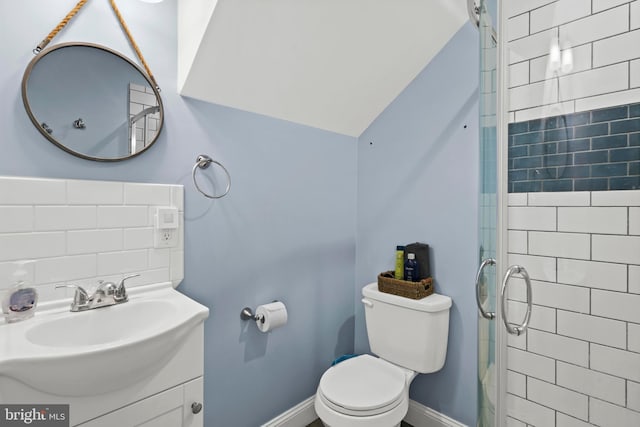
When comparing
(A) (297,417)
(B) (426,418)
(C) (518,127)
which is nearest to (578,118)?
(C) (518,127)

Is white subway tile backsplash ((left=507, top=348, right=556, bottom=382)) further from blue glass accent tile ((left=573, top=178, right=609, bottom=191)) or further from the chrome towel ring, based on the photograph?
the chrome towel ring

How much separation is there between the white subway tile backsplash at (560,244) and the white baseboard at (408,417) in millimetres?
1036

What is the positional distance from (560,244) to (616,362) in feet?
1.31

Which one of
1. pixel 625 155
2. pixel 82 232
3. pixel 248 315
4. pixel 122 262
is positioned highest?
pixel 625 155

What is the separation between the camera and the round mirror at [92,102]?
1.02 metres

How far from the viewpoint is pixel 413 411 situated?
1.77 m

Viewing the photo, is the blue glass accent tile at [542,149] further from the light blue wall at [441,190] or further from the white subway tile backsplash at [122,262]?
the white subway tile backsplash at [122,262]

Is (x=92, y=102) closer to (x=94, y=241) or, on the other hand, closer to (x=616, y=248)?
(x=94, y=241)

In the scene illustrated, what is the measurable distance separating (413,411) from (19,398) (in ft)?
5.70

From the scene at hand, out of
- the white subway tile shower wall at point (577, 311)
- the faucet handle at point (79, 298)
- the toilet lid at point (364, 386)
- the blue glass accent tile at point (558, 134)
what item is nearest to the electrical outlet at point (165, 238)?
the faucet handle at point (79, 298)

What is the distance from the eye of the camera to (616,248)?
1.01m

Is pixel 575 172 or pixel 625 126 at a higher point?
pixel 625 126

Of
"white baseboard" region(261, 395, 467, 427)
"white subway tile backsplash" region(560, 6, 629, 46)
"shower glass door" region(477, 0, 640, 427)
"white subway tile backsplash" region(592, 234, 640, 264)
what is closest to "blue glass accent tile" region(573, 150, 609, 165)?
"shower glass door" region(477, 0, 640, 427)

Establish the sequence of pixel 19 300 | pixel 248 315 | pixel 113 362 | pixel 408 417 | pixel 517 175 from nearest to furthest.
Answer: pixel 113 362
pixel 19 300
pixel 517 175
pixel 248 315
pixel 408 417
